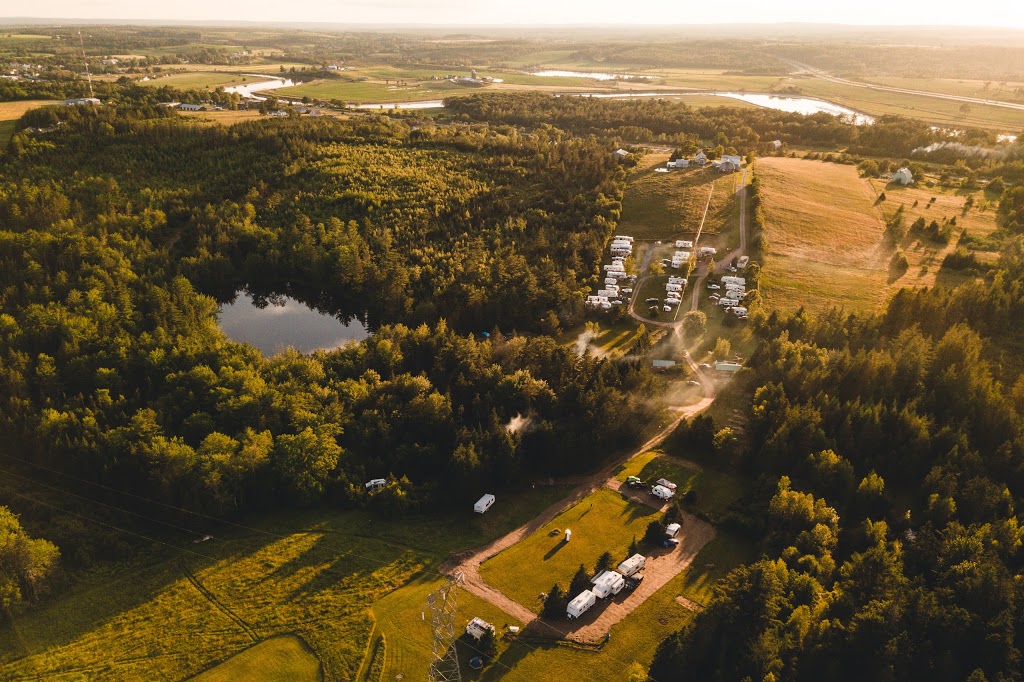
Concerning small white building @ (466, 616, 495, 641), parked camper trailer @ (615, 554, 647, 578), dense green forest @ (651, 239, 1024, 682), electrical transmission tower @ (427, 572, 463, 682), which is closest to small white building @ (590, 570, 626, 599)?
parked camper trailer @ (615, 554, 647, 578)

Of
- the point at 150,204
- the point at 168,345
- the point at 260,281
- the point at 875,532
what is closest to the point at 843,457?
the point at 875,532

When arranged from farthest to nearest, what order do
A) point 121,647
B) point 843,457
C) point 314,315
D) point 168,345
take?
point 314,315
point 168,345
point 843,457
point 121,647

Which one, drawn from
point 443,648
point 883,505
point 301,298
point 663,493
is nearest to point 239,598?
point 443,648

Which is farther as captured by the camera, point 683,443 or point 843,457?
point 683,443

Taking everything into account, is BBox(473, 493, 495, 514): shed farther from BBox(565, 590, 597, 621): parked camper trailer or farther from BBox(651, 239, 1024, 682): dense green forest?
BBox(651, 239, 1024, 682): dense green forest

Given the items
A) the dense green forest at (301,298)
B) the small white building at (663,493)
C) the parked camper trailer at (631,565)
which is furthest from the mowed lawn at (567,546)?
the dense green forest at (301,298)

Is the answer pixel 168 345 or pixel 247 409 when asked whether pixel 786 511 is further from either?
pixel 168 345

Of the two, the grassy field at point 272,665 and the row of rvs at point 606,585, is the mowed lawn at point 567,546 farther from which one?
the grassy field at point 272,665
